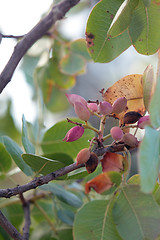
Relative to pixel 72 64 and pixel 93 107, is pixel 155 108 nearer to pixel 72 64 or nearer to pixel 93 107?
A: pixel 93 107

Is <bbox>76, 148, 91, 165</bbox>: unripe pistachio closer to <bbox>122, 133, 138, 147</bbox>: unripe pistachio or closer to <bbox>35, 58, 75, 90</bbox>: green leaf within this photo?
<bbox>122, 133, 138, 147</bbox>: unripe pistachio

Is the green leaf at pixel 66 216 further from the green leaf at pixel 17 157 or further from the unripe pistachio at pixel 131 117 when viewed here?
the unripe pistachio at pixel 131 117

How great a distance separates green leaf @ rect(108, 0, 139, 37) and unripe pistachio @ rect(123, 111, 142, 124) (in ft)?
0.50

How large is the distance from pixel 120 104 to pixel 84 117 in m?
0.07

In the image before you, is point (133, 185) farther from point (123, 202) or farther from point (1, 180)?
point (1, 180)

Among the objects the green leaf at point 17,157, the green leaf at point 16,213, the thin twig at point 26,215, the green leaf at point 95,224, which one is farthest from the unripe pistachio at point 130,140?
the green leaf at point 16,213

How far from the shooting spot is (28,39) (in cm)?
66

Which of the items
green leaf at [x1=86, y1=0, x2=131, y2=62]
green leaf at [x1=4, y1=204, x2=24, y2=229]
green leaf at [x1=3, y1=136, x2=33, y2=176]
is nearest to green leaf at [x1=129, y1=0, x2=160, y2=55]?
green leaf at [x1=86, y1=0, x2=131, y2=62]

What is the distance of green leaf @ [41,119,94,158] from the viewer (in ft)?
2.44

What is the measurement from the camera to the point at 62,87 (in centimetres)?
139

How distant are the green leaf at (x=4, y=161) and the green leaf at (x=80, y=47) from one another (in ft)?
2.00

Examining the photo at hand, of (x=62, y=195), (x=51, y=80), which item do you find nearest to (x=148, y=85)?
(x=62, y=195)

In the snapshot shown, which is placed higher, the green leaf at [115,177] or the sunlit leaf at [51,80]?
the green leaf at [115,177]

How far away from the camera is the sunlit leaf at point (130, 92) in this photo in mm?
610
